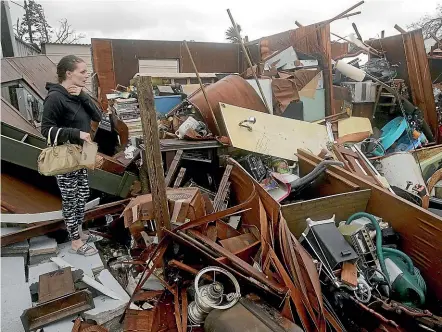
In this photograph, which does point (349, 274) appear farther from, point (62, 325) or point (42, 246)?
point (42, 246)

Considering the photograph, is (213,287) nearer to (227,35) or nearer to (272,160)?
(272,160)

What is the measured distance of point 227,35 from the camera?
25.7 m

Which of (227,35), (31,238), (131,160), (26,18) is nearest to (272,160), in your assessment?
(131,160)

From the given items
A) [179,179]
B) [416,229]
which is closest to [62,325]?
[179,179]

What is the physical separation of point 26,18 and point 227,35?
14.2 meters

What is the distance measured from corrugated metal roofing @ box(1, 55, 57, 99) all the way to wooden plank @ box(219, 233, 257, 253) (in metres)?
4.61

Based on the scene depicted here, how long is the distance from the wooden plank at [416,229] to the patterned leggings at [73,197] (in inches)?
98.4

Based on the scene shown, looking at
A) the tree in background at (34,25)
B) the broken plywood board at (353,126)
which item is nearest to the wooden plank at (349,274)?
the broken plywood board at (353,126)

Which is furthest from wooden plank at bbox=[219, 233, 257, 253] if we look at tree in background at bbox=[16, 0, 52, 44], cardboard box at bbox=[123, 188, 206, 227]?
tree in background at bbox=[16, 0, 52, 44]

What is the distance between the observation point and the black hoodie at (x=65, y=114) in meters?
2.46

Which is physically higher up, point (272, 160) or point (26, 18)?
point (26, 18)

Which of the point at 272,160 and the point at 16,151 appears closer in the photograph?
the point at 16,151

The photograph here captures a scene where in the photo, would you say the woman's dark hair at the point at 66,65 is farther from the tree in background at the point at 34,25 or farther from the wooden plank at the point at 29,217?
the tree in background at the point at 34,25

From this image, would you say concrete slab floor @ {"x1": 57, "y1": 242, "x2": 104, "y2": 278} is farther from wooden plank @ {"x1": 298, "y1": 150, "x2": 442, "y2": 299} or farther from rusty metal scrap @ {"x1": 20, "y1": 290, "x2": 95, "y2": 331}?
wooden plank @ {"x1": 298, "y1": 150, "x2": 442, "y2": 299}
